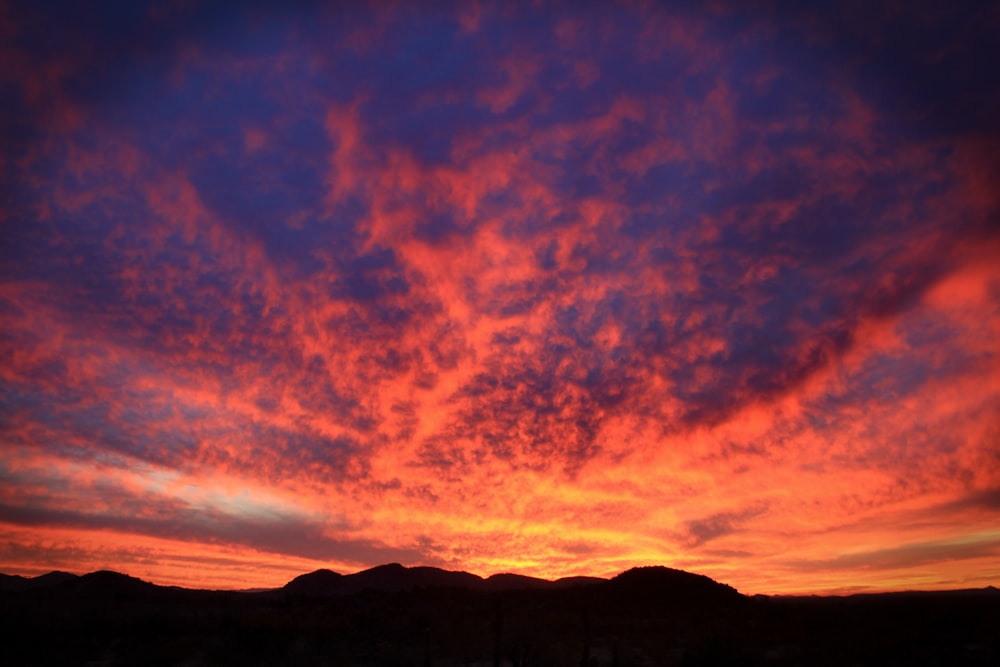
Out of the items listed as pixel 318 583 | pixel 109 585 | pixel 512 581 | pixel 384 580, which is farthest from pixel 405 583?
pixel 109 585

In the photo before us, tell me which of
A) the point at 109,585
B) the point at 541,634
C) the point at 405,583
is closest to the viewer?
the point at 541,634

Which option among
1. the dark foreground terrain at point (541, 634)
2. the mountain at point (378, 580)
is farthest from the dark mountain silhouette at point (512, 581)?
the dark foreground terrain at point (541, 634)

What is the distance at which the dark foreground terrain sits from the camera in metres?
26.0

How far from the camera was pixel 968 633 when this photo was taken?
1034 inches

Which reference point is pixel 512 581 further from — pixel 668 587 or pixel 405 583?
pixel 668 587

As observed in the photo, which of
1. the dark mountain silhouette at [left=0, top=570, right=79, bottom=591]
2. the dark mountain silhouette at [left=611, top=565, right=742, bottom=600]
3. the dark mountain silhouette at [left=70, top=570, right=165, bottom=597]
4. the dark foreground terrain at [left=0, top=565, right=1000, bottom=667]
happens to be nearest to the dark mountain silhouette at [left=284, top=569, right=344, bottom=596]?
the dark mountain silhouette at [left=70, top=570, right=165, bottom=597]

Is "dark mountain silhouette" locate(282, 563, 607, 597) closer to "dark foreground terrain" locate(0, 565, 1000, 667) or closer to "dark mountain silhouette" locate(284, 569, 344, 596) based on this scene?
"dark mountain silhouette" locate(284, 569, 344, 596)

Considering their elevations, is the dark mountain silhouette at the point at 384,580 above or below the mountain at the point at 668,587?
above

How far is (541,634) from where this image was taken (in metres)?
37.5

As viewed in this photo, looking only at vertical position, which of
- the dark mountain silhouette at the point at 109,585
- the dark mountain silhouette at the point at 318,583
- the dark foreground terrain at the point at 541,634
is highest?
the dark mountain silhouette at the point at 318,583

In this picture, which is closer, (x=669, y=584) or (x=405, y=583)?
(x=669, y=584)

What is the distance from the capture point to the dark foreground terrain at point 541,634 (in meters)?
26.0

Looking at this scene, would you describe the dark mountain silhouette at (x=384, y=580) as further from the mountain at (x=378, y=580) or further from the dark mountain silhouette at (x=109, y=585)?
the dark mountain silhouette at (x=109, y=585)

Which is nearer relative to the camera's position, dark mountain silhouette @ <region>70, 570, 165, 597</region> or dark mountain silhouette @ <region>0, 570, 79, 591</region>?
dark mountain silhouette @ <region>70, 570, 165, 597</region>
